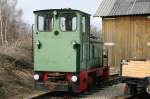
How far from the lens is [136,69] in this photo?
12562 mm

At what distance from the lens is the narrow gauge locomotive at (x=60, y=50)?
42.9ft

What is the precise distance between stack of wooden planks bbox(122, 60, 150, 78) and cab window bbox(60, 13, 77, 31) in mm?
2261

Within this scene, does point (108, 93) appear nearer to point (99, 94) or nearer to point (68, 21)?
point (99, 94)

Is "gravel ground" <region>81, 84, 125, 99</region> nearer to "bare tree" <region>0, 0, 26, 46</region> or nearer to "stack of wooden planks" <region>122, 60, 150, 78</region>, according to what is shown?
"stack of wooden planks" <region>122, 60, 150, 78</region>

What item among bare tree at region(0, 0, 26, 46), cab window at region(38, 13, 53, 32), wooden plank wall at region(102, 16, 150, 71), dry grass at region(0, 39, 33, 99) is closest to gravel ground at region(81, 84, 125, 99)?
dry grass at region(0, 39, 33, 99)

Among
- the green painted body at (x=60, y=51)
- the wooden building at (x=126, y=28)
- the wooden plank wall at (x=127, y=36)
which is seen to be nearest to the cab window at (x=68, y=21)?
the green painted body at (x=60, y=51)

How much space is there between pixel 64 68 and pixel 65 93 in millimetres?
1704

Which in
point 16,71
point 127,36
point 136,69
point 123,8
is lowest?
point 16,71

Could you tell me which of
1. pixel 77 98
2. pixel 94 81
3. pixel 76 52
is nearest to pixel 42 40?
pixel 76 52

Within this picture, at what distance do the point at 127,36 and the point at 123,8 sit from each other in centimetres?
210

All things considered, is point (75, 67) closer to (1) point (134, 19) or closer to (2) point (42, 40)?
(2) point (42, 40)

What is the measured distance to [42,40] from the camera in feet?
44.2

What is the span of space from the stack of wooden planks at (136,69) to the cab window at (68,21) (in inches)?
89.0

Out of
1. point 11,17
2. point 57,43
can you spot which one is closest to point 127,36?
point 57,43
